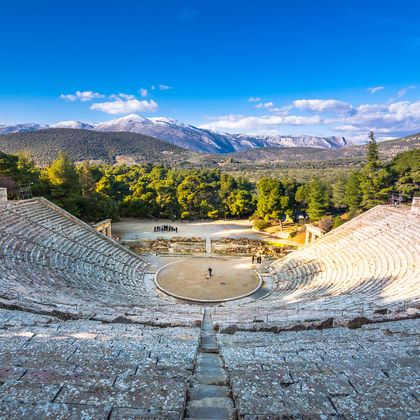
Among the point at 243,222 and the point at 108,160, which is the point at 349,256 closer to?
the point at 243,222

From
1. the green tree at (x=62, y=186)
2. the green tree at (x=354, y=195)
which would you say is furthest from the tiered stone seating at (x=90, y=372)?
the green tree at (x=354, y=195)

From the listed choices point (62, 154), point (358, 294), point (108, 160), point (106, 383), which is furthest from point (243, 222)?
point (108, 160)

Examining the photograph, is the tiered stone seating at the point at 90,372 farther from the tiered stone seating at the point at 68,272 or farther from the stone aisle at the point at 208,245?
the stone aisle at the point at 208,245

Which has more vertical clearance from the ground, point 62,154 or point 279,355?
Answer: point 62,154

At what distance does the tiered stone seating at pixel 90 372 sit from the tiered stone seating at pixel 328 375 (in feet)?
2.80

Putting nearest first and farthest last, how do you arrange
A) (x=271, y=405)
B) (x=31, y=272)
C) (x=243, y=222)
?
1. (x=271, y=405)
2. (x=31, y=272)
3. (x=243, y=222)

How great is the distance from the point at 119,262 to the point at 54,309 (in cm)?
1130

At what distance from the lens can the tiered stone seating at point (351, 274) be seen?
854 centimetres

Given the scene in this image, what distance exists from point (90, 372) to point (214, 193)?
38.2 metres

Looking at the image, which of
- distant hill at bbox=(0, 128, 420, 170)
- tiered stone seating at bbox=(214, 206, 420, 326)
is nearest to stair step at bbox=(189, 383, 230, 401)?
tiered stone seating at bbox=(214, 206, 420, 326)

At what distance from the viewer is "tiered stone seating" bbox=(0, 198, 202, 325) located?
25.1 feet

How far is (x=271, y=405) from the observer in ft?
9.23

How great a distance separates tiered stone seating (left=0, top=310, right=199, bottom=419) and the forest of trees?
79.6 feet

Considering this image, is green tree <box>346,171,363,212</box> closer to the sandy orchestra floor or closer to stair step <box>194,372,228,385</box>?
the sandy orchestra floor
